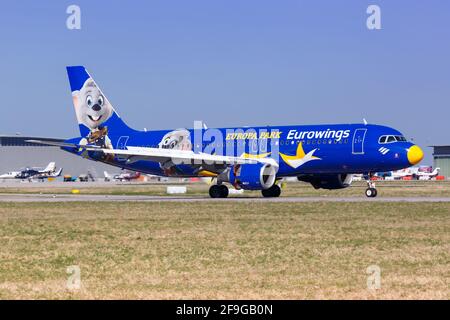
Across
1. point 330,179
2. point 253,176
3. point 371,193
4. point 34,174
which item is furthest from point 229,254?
point 34,174

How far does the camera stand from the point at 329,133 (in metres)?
47.8

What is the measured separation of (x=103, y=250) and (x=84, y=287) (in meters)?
6.03

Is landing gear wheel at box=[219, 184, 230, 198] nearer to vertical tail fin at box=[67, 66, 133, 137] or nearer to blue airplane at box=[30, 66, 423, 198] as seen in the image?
blue airplane at box=[30, 66, 423, 198]

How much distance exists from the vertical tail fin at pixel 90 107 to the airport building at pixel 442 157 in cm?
12292

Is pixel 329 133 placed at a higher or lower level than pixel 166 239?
higher

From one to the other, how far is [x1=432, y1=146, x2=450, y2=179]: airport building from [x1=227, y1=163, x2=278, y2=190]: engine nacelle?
128 metres

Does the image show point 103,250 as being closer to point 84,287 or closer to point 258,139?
point 84,287

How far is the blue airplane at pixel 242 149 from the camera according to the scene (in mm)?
46688

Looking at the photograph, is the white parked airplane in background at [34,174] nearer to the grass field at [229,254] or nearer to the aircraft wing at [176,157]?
the aircraft wing at [176,157]

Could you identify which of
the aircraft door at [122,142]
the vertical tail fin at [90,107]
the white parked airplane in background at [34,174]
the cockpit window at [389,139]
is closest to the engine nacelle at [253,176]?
the cockpit window at [389,139]

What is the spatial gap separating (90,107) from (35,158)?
10893cm
